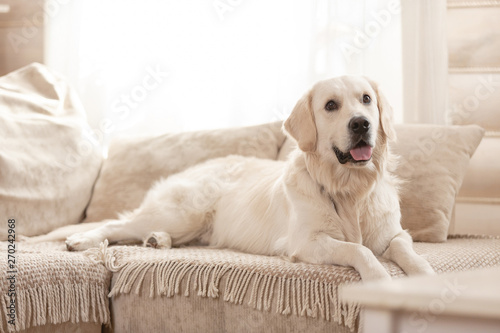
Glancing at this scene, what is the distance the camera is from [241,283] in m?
1.88

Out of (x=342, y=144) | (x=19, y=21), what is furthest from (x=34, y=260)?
(x=19, y=21)

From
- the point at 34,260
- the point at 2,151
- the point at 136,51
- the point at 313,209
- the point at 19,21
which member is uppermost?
the point at 19,21

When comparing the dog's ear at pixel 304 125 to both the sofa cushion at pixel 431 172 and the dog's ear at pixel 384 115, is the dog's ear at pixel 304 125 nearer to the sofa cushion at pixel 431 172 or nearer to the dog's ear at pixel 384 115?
the dog's ear at pixel 384 115

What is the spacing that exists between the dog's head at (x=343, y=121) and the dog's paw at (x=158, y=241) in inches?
30.7

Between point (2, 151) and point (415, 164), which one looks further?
point (2, 151)

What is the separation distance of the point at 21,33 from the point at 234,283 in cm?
339

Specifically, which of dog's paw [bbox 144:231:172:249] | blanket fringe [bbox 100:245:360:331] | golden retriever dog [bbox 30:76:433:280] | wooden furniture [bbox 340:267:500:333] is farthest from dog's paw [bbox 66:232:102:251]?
wooden furniture [bbox 340:267:500:333]

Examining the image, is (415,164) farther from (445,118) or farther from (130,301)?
(130,301)

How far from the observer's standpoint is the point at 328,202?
2.17 metres

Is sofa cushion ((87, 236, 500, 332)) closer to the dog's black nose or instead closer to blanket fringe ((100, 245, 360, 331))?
blanket fringe ((100, 245, 360, 331))

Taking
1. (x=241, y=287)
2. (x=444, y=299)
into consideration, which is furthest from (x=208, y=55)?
(x=444, y=299)

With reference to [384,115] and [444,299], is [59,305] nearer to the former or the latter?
[384,115]

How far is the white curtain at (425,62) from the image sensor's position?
3.34 metres

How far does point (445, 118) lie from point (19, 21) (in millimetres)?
3243
